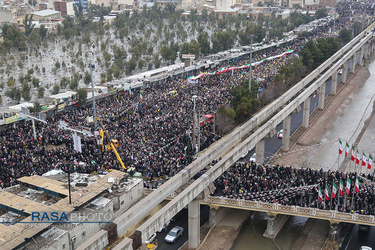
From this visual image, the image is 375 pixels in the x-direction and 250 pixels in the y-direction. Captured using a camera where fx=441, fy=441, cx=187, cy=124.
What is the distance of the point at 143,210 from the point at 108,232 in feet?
7.82

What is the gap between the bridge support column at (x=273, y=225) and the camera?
85.1ft

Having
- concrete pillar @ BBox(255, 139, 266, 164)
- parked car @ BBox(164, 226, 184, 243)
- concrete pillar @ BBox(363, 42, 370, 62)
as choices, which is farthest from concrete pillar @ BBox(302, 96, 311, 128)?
concrete pillar @ BBox(363, 42, 370, 62)

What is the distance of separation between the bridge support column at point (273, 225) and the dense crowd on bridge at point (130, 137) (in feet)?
22.2

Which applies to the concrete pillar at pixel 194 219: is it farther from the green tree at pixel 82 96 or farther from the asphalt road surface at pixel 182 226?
the green tree at pixel 82 96

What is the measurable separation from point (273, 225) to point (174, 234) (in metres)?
5.96

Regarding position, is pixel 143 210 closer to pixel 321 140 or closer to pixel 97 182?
pixel 97 182

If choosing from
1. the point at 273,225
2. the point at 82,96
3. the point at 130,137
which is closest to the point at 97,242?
the point at 273,225

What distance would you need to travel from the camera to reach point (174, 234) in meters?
25.0

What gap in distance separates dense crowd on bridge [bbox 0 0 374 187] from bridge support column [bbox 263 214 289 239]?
6760 mm

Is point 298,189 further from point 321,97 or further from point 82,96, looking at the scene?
point 321,97

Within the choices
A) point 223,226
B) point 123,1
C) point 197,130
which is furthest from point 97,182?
point 123,1

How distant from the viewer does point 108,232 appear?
18500 millimetres

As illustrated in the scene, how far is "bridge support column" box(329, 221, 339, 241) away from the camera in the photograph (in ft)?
81.4

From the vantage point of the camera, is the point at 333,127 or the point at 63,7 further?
the point at 63,7
